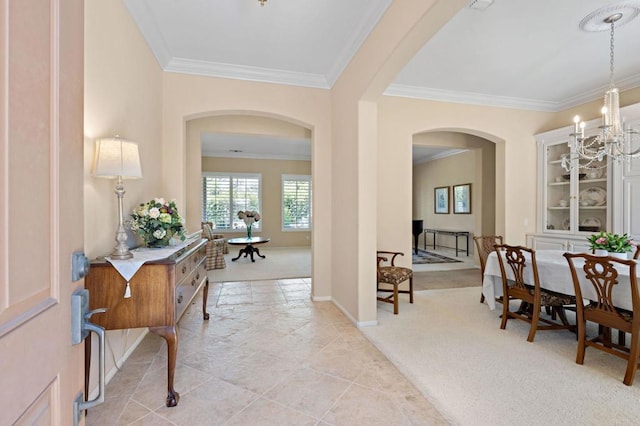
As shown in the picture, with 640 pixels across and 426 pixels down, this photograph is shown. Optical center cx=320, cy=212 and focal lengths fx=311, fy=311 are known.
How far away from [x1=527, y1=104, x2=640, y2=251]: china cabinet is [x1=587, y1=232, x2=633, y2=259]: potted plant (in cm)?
122

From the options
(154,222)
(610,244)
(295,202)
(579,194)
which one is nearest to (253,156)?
(295,202)

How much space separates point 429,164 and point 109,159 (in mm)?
9627

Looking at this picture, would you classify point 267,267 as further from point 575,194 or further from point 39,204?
point 39,204

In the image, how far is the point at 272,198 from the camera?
10.0 metres

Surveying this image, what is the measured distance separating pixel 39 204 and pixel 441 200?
986 centimetres

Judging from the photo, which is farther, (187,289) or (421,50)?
(421,50)

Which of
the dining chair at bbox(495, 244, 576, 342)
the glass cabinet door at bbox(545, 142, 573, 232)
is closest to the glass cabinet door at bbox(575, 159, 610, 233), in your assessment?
the glass cabinet door at bbox(545, 142, 573, 232)

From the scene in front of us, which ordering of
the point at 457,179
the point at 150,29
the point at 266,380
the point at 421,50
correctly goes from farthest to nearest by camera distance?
the point at 457,179
the point at 421,50
the point at 150,29
the point at 266,380

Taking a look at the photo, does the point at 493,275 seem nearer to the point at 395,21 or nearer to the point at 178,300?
the point at 395,21

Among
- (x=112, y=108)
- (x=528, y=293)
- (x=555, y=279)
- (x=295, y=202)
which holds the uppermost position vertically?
(x=112, y=108)

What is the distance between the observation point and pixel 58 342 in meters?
0.73

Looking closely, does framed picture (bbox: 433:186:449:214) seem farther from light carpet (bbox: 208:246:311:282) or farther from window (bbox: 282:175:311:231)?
light carpet (bbox: 208:246:311:282)

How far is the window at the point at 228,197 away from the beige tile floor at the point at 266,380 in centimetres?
629

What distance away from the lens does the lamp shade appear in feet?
6.62
